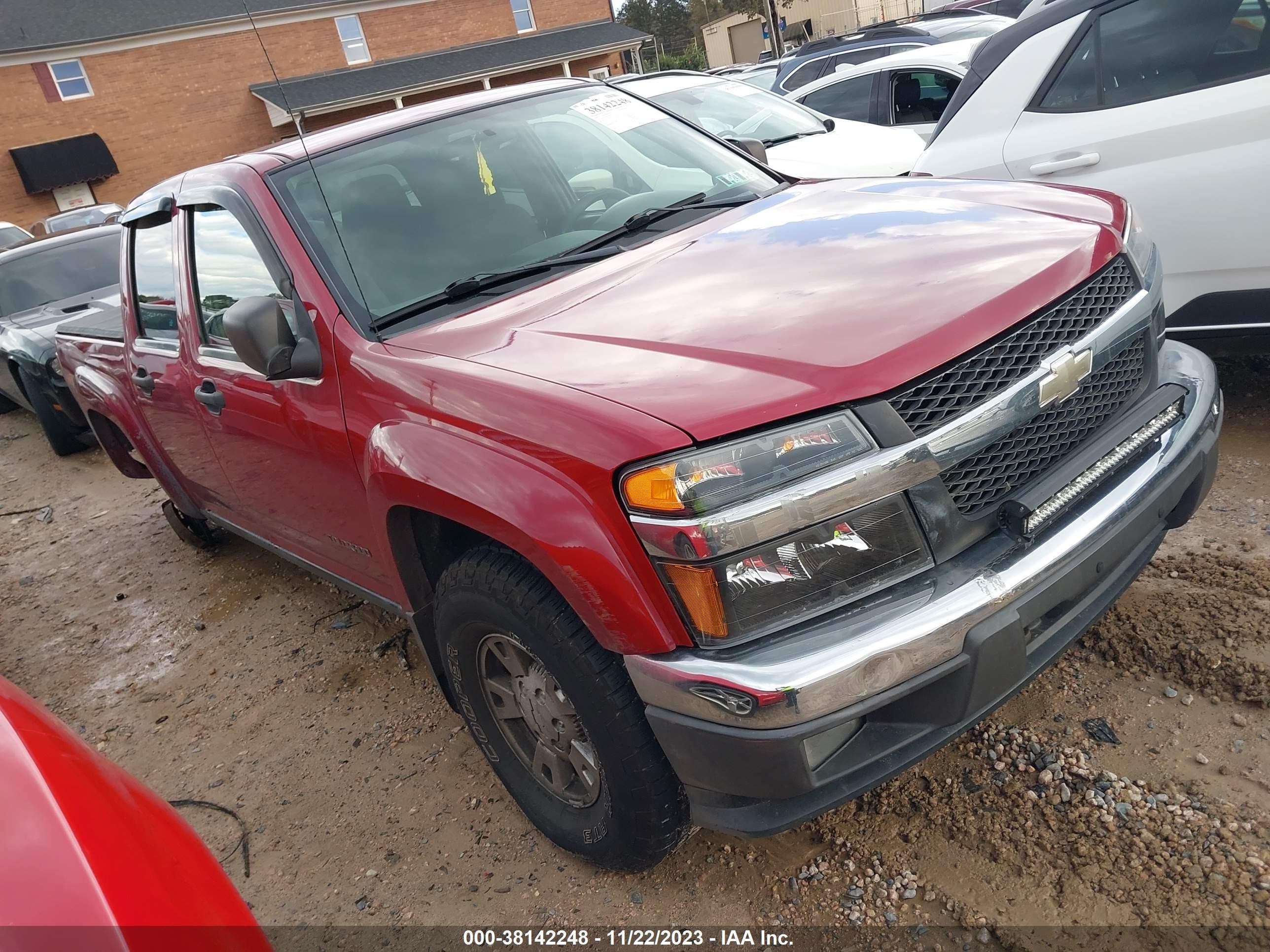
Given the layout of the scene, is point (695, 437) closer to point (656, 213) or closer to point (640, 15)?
point (656, 213)

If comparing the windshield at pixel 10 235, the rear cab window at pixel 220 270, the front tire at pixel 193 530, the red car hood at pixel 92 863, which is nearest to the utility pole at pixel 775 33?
the windshield at pixel 10 235

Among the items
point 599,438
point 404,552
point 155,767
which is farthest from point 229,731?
point 599,438

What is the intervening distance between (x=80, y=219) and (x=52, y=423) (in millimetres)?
9888

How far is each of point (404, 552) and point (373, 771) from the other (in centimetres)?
99

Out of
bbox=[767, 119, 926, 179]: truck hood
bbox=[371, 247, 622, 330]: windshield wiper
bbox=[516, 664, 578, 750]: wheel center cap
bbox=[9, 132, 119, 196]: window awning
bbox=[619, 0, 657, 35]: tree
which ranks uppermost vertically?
bbox=[619, 0, 657, 35]: tree

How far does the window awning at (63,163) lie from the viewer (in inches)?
1120

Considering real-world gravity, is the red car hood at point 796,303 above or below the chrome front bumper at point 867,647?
above

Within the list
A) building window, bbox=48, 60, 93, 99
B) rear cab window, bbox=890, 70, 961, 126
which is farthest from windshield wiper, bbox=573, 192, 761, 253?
building window, bbox=48, 60, 93, 99

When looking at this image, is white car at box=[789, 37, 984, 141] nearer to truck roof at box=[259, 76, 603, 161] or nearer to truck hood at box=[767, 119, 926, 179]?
truck hood at box=[767, 119, 926, 179]

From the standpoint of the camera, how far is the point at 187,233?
3.47 metres

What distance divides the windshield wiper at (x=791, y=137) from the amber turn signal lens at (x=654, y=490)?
5.36 meters

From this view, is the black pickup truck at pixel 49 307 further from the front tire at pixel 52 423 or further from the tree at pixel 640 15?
the tree at pixel 640 15

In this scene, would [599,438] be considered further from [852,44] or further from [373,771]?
[852,44]

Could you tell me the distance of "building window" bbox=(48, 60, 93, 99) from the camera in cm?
2939
